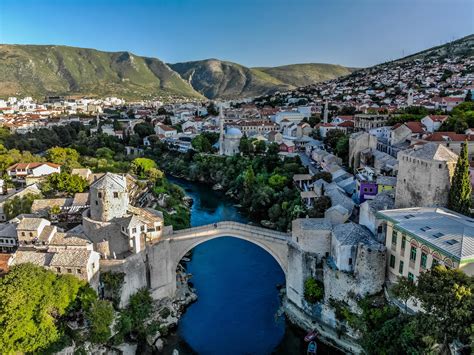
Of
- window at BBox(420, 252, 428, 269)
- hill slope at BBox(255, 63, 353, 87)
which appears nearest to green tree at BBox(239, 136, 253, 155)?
window at BBox(420, 252, 428, 269)

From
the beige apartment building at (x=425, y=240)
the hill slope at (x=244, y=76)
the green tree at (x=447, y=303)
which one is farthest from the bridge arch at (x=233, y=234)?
the hill slope at (x=244, y=76)

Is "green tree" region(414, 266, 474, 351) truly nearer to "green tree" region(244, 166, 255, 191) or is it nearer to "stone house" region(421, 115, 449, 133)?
"stone house" region(421, 115, 449, 133)

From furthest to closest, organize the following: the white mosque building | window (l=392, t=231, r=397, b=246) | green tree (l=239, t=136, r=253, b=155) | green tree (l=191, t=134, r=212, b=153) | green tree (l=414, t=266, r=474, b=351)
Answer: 1. green tree (l=191, t=134, r=212, b=153)
2. the white mosque building
3. green tree (l=239, t=136, r=253, b=155)
4. window (l=392, t=231, r=397, b=246)
5. green tree (l=414, t=266, r=474, b=351)

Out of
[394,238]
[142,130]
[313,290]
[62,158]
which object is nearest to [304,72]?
[142,130]

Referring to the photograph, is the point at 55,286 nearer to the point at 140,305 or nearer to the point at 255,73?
the point at 140,305

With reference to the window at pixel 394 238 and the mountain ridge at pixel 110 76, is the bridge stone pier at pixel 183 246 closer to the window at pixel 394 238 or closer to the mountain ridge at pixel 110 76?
the window at pixel 394 238

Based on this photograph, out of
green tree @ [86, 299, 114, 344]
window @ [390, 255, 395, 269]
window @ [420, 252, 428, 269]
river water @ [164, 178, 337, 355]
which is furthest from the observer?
river water @ [164, 178, 337, 355]

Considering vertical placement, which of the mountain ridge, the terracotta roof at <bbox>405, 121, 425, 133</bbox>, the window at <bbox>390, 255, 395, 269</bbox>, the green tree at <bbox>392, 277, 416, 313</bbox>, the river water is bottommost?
the river water
